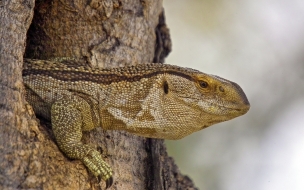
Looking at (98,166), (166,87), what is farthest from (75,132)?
(166,87)

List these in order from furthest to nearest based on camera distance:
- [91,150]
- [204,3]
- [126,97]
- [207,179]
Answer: [204,3] < [207,179] < [126,97] < [91,150]

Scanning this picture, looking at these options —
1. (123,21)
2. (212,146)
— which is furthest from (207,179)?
(123,21)

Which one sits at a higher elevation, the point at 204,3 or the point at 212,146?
the point at 204,3

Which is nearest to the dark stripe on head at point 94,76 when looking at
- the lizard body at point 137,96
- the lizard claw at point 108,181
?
the lizard body at point 137,96

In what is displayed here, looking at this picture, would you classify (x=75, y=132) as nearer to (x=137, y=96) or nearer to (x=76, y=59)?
(x=137, y=96)

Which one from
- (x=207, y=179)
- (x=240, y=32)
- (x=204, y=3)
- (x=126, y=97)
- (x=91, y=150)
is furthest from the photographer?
(x=204, y=3)

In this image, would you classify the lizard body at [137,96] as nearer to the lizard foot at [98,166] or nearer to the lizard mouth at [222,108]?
the lizard mouth at [222,108]

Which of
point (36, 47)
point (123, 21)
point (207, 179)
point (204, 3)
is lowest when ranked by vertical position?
point (207, 179)

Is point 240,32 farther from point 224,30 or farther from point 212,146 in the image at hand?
point 212,146
